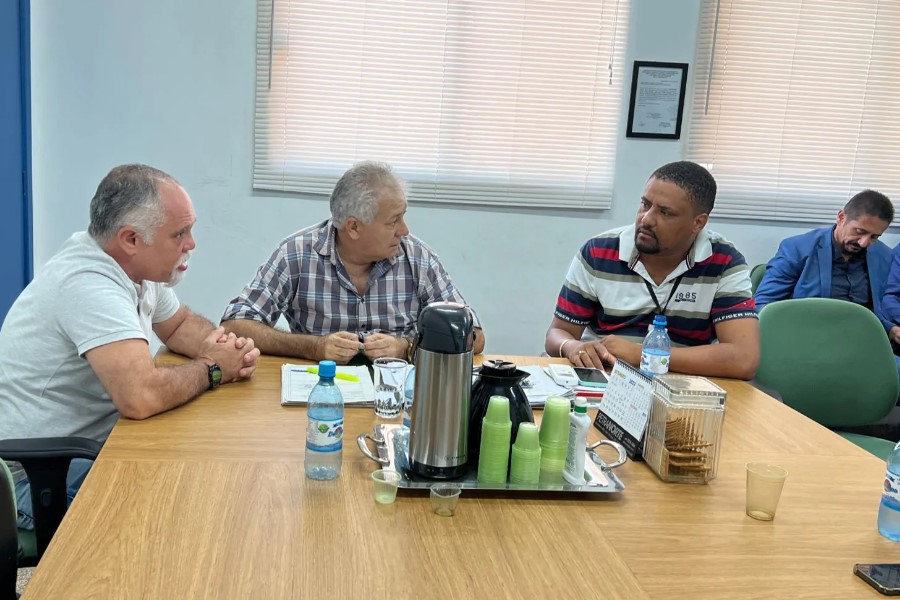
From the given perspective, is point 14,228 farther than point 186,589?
Yes

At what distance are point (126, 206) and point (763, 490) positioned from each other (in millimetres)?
1499

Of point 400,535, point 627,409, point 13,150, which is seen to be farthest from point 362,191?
point 13,150

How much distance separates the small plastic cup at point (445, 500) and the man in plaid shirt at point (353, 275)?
1116mm

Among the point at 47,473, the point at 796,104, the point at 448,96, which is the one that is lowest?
the point at 47,473

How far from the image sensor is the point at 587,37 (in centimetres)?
368

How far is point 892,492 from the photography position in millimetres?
1213

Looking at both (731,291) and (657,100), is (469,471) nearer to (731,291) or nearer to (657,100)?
(731,291)

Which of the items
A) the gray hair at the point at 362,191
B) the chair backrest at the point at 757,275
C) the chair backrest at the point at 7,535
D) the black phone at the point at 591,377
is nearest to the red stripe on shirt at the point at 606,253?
the black phone at the point at 591,377

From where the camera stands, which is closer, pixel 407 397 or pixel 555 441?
pixel 555 441

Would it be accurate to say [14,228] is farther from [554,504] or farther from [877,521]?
[877,521]

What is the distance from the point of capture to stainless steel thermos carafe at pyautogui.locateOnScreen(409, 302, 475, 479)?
1.25 meters

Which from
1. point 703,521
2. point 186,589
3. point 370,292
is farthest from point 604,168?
point 186,589

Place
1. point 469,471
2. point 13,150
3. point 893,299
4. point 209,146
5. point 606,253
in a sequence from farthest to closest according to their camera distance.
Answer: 1. point 893,299
2. point 209,146
3. point 13,150
4. point 606,253
5. point 469,471

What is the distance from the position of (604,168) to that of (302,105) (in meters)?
1.56
